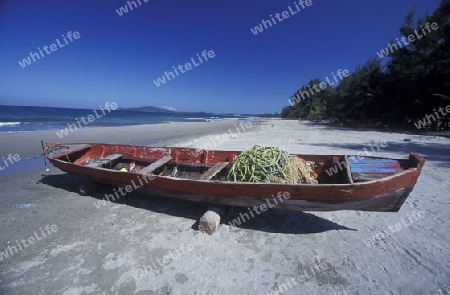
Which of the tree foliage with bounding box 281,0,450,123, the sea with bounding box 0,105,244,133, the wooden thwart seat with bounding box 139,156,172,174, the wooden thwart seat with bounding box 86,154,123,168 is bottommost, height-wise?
the tree foliage with bounding box 281,0,450,123

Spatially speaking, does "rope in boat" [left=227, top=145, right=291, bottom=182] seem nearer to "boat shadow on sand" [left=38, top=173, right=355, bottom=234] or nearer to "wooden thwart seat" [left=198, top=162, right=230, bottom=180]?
"wooden thwart seat" [left=198, top=162, right=230, bottom=180]

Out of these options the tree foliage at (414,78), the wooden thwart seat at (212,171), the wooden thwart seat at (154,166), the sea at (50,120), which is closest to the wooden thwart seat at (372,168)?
the wooden thwart seat at (212,171)

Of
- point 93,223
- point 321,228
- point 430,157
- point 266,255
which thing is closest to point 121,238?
point 93,223

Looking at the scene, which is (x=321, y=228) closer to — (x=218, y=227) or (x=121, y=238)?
(x=218, y=227)

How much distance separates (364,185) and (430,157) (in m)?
7.75

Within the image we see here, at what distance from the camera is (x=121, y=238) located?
360cm

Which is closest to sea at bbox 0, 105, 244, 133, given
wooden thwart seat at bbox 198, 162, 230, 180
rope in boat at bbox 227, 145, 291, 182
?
wooden thwart seat at bbox 198, 162, 230, 180

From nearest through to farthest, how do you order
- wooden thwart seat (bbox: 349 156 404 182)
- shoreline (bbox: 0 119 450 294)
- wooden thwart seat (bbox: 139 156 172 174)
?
shoreline (bbox: 0 119 450 294) < wooden thwart seat (bbox: 349 156 404 182) < wooden thwart seat (bbox: 139 156 172 174)

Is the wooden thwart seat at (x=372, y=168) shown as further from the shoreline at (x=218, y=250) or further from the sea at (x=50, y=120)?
the sea at (x=50, y=120)

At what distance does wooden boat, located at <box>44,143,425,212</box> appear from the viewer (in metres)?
3.12

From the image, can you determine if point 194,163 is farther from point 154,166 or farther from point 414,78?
point 414,78

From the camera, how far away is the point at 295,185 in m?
3.19

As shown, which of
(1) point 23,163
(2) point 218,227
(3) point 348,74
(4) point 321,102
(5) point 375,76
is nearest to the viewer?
(2) point 218,227

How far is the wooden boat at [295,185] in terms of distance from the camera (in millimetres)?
3115
